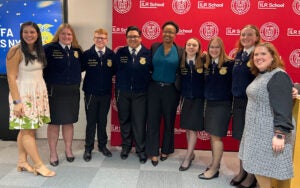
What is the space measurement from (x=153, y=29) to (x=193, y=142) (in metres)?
1.52

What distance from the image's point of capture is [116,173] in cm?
324

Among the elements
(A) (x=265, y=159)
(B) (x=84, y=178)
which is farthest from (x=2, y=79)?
(A) (x=265, y=159)

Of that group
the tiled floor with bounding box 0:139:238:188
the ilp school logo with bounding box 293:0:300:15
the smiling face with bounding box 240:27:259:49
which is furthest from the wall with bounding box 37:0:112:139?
the ilp school logo with bounding box 293:0:300:15

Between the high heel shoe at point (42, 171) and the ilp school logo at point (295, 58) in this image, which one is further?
the ilp school logo at point (295, 58)

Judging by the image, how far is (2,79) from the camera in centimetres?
418

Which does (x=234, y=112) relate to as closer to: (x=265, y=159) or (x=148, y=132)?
(x=265, y=159)

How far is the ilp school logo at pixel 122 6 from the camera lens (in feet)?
12.7

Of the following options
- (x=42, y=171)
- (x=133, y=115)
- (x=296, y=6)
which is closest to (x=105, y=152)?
(x=133, y=115)

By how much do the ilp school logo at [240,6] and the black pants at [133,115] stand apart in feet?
5.12

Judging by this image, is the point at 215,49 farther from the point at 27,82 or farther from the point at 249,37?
the point at 27,82

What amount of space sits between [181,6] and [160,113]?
1394 millimetres

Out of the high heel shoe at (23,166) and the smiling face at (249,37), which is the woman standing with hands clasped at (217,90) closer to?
the smiling face at (249,37)

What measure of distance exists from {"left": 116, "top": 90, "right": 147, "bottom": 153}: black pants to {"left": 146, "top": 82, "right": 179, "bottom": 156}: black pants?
0.09 meters

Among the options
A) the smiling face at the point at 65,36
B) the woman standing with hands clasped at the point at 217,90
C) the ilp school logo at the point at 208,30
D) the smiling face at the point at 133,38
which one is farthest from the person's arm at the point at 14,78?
the ilp school logo at the point at 208,30
